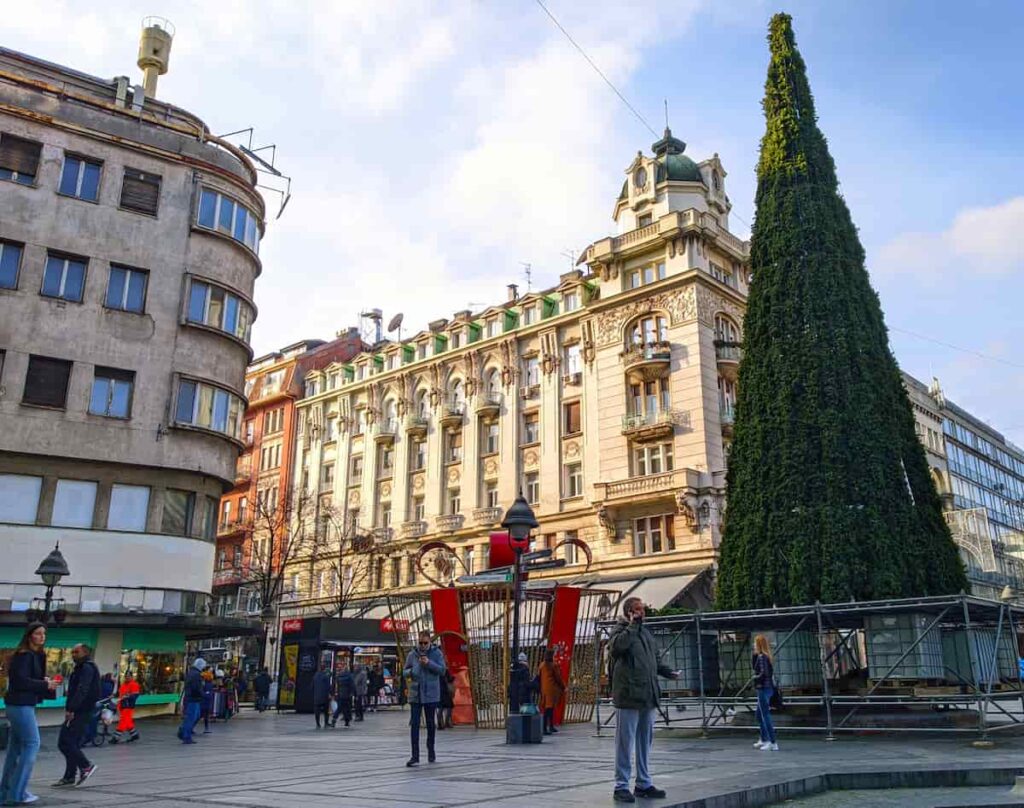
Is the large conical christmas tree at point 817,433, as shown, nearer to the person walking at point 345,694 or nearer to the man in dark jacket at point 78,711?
the man in dark jacket at point 78,711

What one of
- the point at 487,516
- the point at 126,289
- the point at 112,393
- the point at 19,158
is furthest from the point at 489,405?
the point at 19,158

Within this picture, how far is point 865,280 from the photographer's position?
17.9 metres

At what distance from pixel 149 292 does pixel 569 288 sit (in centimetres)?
2127

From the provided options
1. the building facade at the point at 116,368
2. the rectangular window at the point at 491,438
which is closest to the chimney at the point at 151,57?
the building facade at the point at 116,368

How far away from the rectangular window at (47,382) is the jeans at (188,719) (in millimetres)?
10899

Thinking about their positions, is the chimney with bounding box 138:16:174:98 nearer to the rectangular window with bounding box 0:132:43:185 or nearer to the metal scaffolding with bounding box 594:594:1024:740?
the rectangular window with bounding box 0:132:43:185

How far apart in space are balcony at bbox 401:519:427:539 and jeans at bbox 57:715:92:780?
114 feet

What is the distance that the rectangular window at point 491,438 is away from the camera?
44.0 m

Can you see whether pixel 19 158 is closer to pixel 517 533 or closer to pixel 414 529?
pixel 517 533

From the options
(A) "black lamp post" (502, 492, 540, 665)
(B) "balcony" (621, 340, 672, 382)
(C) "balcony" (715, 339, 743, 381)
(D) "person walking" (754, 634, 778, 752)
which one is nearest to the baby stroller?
(A) "black lamp post" (502, 492, 540, 665)

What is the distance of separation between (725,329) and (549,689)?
24467mm

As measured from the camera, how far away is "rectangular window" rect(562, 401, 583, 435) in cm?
4091

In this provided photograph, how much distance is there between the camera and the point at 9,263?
25672 mm

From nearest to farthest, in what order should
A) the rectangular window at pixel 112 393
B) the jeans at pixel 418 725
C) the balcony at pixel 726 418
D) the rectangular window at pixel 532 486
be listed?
the jeans at pixel 418 725
the rectangular window at pixel 112 393
the balcony at pixel 726 418
the rectangular window at pixel 532 486
